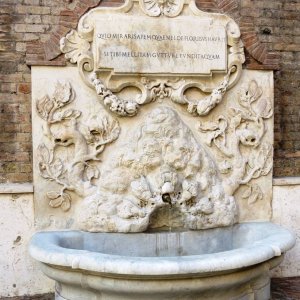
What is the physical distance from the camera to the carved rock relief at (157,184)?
441cm

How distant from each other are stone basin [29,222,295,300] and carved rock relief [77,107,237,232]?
0.20 metres

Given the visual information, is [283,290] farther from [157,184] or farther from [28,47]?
[28,47]

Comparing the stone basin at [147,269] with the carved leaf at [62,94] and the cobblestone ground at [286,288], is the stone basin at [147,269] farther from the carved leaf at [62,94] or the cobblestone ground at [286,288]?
the carved leaf at [62,94]

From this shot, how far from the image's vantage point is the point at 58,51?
446 cm

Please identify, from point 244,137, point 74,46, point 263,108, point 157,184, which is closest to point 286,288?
point 244,137

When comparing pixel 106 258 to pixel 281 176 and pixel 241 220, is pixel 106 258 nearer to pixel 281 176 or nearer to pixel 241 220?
pixel 241 220

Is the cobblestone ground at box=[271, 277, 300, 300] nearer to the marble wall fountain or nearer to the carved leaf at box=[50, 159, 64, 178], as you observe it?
the marble wall fountain

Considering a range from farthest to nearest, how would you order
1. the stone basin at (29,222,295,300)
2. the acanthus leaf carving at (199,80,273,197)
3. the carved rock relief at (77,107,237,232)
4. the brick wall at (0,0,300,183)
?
the acanthus leaf carving at (199,80,273,197) → the brick wall at (0,0,300,183) → the carved rock relief at (77,107,237,232) → the stone basin at (29,222,295,300)

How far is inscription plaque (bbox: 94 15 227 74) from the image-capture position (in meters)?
4.51

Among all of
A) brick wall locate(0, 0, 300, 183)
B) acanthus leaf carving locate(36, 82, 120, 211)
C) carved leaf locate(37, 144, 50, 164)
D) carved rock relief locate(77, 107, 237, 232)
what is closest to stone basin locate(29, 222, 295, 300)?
carved rock relief locate(77, 107, 237, 232)

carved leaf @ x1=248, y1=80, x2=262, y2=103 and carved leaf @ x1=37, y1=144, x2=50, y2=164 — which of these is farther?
carved leaf @ x1=248, y1=80, x2=262, y2=103

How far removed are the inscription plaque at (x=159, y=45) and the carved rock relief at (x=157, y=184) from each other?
48 cm

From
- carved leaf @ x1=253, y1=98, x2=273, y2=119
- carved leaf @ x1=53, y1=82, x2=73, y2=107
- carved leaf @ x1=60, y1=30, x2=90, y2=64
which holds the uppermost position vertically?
carved leaf @ x1=60, y1=30, x2=90, y2=64

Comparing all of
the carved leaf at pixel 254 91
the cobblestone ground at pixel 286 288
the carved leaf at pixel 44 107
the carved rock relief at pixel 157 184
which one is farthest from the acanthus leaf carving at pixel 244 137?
the carved leaf at pixel 44 107
